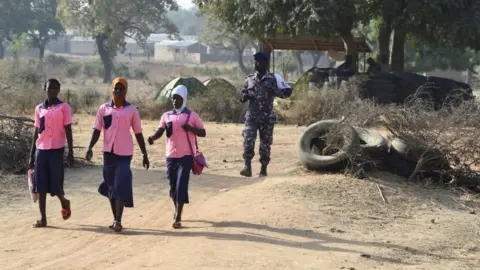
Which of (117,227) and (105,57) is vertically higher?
(105,57)

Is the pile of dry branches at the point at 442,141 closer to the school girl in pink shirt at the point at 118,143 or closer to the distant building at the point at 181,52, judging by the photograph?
the school girl in pink shirt at the point at 118,143

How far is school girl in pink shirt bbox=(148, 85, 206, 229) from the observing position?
796cm

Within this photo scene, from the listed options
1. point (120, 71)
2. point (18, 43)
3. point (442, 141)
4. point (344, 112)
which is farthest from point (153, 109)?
point (18, 43)

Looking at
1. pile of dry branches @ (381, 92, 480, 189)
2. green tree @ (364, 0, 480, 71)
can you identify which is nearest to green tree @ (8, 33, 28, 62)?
green tree @ (364, 0, 480, 71)

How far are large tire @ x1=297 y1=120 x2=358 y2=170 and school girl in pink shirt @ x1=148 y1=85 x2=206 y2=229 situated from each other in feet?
9.84

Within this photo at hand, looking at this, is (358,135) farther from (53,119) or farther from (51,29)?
(51,29)

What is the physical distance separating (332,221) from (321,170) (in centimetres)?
240

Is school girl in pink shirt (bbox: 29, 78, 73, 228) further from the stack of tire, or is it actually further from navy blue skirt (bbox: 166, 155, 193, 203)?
the stack of tire

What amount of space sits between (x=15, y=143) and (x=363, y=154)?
514cm

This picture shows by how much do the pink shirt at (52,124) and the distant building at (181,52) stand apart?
272 ft

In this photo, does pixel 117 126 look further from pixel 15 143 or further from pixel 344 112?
pixel 344 112

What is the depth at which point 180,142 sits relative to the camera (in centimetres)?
799

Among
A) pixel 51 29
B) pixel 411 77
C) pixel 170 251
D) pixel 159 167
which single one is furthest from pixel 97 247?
pixel 51 29

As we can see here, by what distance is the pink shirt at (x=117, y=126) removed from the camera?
301 inches
